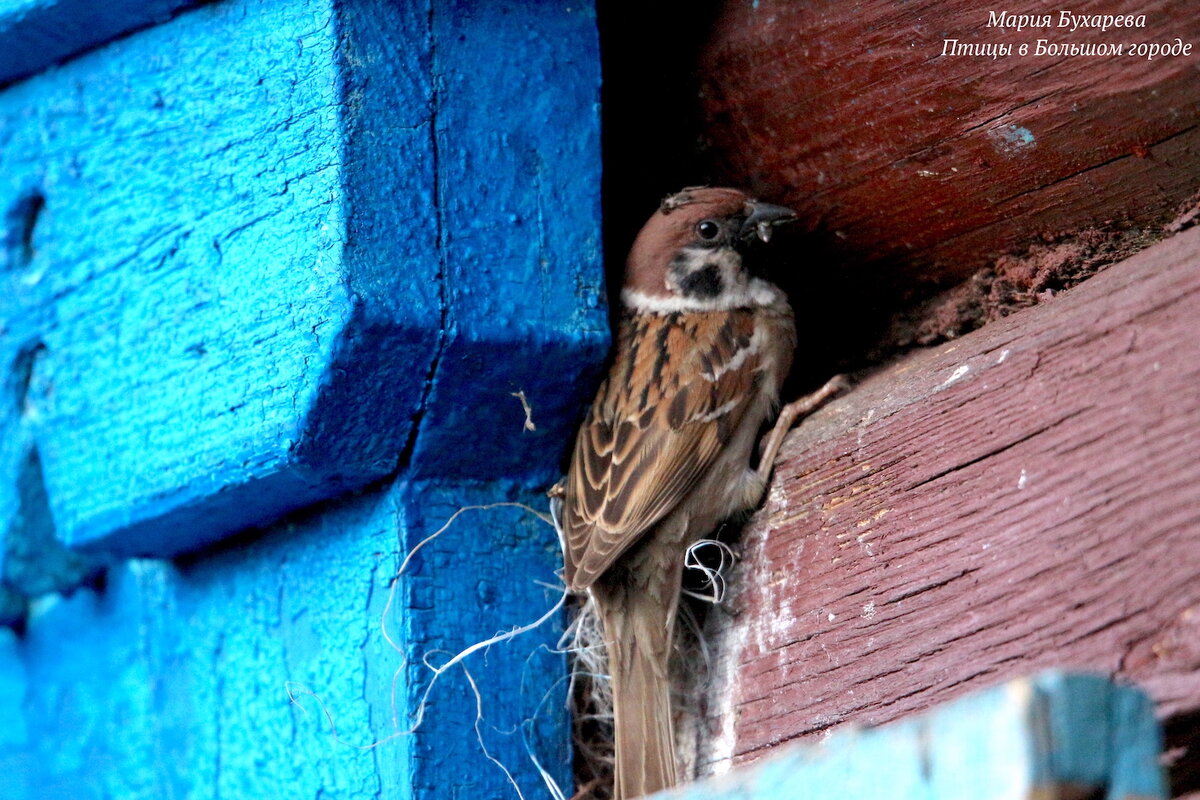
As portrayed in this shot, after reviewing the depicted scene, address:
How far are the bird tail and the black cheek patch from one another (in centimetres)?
69

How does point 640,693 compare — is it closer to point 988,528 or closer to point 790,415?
point 790,415

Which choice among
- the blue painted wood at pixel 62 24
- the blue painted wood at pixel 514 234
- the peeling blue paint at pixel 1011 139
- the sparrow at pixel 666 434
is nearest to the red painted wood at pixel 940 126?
the peeling blue paint at pixel 1011 139

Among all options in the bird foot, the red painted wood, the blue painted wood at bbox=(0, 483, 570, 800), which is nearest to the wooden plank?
the bird foot

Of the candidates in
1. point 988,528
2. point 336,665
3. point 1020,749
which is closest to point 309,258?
point 336,665

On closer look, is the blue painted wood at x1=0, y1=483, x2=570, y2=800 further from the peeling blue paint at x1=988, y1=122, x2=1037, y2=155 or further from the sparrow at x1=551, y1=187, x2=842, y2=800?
the peeling blue paint at x1=988, y1=122, x2=1037, y2=155

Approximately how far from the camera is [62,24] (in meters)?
2.05

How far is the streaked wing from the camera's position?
200 cm

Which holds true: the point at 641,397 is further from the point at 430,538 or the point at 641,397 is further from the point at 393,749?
the point at 393,749

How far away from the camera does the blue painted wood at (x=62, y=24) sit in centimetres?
198

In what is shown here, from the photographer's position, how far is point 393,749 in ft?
5.73

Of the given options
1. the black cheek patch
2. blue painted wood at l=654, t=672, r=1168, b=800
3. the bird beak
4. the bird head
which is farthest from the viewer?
the black cheek patch

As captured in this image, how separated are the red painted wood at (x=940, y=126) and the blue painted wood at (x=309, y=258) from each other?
281mm

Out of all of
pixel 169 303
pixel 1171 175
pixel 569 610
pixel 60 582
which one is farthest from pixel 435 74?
pixel 60 582

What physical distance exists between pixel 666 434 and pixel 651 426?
0.03 metres
